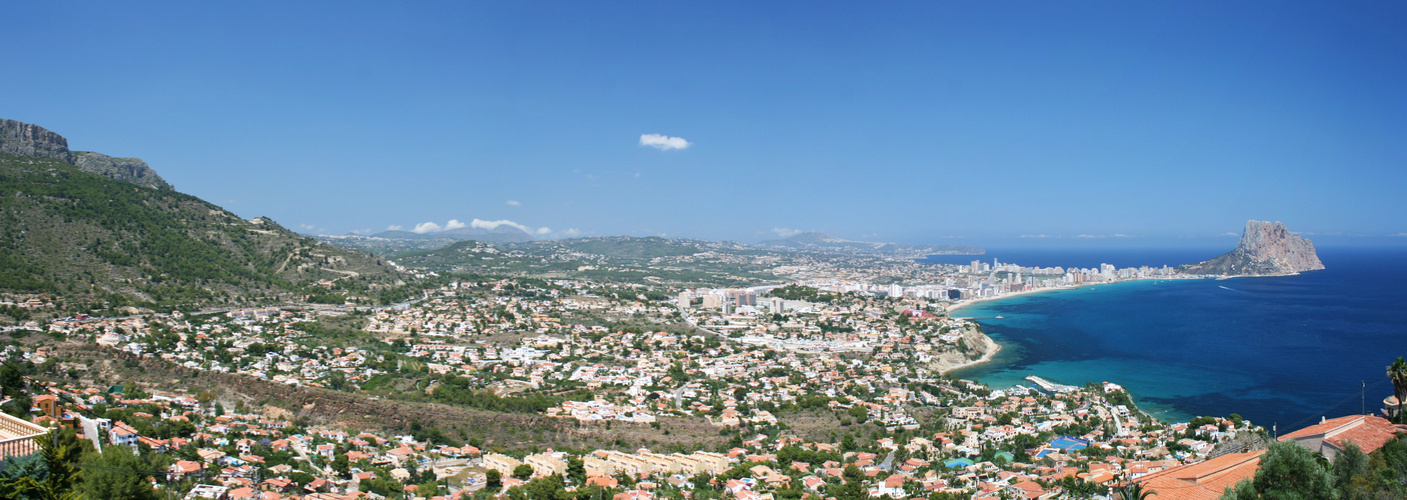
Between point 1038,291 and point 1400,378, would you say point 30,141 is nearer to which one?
point 1400,378

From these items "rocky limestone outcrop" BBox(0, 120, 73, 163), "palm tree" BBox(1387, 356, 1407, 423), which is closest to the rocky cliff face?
"rocky limestone outcrop" BBox(0, 120, 73, 163)

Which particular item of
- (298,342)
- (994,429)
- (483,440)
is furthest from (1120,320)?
(298,342)

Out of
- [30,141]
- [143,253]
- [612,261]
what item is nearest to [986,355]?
[143,253]

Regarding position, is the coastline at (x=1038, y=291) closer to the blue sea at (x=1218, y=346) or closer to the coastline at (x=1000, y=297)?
the coastline at (x=1000, y=297)

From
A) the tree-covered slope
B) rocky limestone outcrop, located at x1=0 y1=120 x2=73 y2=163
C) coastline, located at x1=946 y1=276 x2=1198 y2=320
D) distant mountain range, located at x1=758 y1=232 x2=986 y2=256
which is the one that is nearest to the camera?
the tree-covered slope

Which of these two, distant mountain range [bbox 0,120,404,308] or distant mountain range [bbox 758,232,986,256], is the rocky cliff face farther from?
distant mountain range [bbox 758,232,986,256]

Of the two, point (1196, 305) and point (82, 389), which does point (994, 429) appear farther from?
point (1196, 305)
